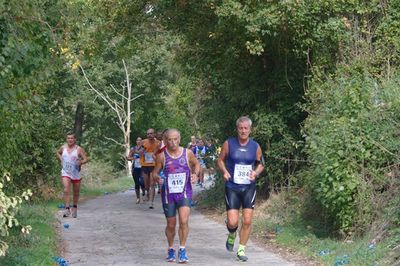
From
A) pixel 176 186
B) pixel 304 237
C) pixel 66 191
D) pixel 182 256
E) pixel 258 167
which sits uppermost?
pixel 258 167

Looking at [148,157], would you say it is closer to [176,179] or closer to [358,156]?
[176,179]

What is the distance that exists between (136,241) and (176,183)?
7.73 feet

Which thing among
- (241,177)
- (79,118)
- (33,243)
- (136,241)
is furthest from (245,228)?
(79,118)

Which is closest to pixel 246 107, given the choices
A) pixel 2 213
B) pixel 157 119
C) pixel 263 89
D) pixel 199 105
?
pixel 263 89

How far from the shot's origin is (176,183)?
1030 cm

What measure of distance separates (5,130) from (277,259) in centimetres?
412

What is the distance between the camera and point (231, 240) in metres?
10.5

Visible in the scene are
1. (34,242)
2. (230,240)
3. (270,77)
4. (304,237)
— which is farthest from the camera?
(270,77)

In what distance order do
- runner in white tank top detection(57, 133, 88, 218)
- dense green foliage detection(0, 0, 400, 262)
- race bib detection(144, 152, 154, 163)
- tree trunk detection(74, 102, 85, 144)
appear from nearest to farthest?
1. dense green foliage detection(0, 0, 400, 262)
2. runner in white tank top detection(57, 133, 88, 218)
3. race bib detection(144, 152, 154, 163)
4. tree trunk detection(74, 102, 85, 144)

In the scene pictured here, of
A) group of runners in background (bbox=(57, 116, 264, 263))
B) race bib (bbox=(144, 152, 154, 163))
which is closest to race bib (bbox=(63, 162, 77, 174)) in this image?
race bib (bbox=(144, 152, 154, 163))

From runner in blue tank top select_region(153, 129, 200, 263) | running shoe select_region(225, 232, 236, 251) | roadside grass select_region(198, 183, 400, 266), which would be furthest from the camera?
running shoe select_region(225, 232, 236, 251)

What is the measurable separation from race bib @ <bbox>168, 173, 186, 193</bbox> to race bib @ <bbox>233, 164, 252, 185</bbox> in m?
0.75

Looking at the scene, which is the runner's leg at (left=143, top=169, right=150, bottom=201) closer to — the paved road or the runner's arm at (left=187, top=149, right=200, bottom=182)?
the paved road

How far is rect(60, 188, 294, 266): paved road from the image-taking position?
10367mm
